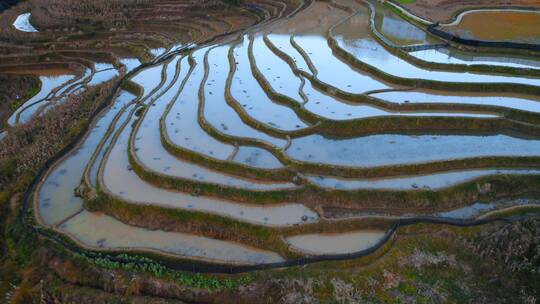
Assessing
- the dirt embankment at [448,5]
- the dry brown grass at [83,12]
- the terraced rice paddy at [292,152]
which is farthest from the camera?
the dry brown grass at [83,12]

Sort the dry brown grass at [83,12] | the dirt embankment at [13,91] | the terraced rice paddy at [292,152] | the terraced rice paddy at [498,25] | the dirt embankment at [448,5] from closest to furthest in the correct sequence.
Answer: the terraced rice paddy at [292,152] < the dirt embankment at [13,91] < the terraced rice paddy at [498,25] < the dirt embankment at [448,5] < the dry brown grass at [83,12]

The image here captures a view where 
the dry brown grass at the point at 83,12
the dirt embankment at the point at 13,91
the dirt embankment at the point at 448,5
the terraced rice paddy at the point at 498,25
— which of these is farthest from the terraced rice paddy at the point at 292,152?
the dry brown grass at the point at 83,12

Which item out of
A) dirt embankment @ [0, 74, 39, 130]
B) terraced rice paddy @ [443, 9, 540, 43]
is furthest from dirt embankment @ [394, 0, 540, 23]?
dirt embankment @ [0, 74, 39, 130]

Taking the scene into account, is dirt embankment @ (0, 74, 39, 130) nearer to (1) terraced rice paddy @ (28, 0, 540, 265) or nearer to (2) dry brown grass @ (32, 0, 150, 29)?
(1) terraced rice paddy @ (28, 0, 540, 265)

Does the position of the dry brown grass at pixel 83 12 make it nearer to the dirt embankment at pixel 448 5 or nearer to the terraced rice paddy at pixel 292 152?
the terraced rice paddy at pixel 292 152

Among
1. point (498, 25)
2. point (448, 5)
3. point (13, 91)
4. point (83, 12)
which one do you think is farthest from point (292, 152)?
point (83, 12)

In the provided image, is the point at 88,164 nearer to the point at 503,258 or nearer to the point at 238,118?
the point at 238,118
